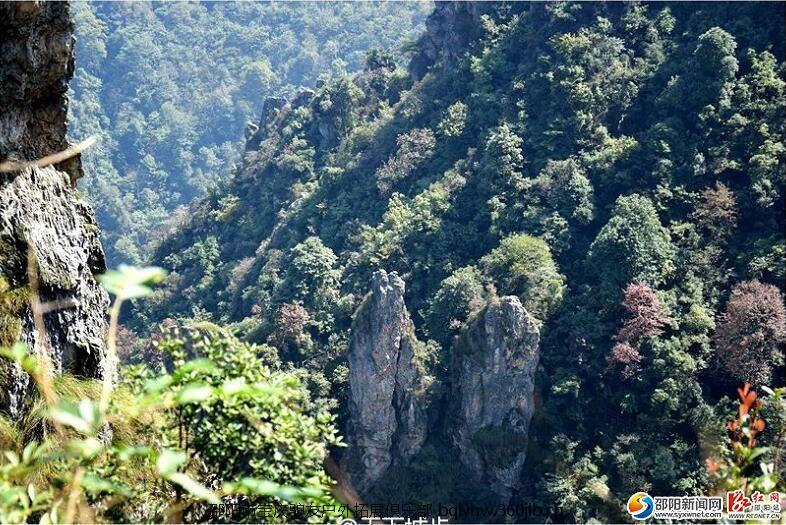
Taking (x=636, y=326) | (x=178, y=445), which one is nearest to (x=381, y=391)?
(x=636, y=326)

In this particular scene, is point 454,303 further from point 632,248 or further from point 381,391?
point 632,248

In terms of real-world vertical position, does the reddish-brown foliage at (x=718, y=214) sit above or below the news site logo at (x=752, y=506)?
above

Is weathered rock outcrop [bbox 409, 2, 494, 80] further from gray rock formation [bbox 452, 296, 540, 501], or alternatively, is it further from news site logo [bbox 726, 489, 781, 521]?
news site logo [bbox 726, 489, 781, 521]

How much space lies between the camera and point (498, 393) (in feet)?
78.5

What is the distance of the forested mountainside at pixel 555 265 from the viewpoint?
22375 millimetres

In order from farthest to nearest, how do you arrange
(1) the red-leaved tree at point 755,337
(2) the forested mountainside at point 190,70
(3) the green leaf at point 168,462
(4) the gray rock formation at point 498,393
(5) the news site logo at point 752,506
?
(2) the forested mountainside at point 190,70 → (4) the gray rock formation at point 498,393 → (1) the red-leaved tree at point 755,337 → (5) the news site logo at point 752,506 → (3) the green leaf at point 168,462

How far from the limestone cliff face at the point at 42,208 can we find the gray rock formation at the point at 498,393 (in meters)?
17.2

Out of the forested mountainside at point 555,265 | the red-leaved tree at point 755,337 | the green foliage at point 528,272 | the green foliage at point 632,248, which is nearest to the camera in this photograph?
the red-leaved tree at point 755,337

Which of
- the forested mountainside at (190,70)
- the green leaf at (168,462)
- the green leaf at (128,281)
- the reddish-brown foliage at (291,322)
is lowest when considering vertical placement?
the green leaf at (168,462)

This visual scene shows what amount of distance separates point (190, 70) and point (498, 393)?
93456mm

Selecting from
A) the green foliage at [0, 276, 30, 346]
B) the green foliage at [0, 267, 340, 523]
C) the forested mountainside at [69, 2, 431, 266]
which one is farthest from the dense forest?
the forested mountainside at [69, 2, 431, 266]

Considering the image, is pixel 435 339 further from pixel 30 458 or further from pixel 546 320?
pixel 30 458

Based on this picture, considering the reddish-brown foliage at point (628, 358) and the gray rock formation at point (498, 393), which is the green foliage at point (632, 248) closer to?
the reddish-brown foliage at point (628, 358)

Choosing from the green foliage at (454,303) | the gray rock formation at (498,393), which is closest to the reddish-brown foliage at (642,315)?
the gray rock formation at (498,393)
